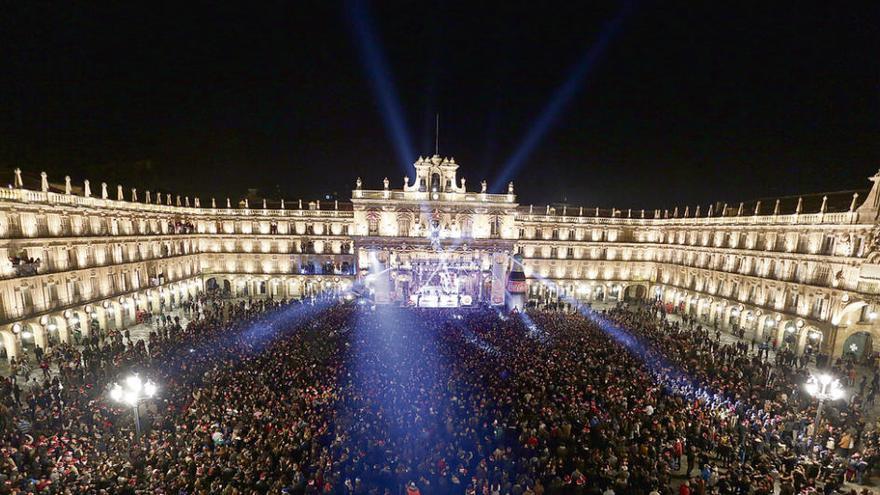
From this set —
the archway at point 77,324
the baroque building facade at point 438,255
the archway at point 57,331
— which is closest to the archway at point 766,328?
the baroque building facade at point 438,255

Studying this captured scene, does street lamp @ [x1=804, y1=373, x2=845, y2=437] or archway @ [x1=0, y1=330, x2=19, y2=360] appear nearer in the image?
street lamp @ [x1=804, y1=373, x2=845, y2=437]

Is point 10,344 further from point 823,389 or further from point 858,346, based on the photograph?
point 858,346

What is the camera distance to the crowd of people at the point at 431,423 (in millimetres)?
12078

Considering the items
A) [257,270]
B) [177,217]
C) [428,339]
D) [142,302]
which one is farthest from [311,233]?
[428,339]

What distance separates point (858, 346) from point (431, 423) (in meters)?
33.5

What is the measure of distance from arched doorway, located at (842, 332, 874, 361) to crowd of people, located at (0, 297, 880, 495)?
4346mm

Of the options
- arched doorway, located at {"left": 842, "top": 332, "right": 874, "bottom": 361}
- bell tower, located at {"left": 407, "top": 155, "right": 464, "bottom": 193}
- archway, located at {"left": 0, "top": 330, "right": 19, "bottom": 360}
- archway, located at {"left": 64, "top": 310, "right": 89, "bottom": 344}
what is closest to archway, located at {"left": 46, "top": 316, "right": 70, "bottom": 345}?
archway, located at {"left": 64, "top": 310, "right": 89, "bottom": 344}

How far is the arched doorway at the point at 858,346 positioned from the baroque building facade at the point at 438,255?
0.66 feet

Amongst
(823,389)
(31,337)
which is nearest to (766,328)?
(823,389)

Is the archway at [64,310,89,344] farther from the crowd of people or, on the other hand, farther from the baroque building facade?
the crowd of people

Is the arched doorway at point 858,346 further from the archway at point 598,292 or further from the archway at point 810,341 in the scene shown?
the archway at point 598,292

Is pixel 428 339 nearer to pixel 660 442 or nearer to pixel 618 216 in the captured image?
pixel 660 442

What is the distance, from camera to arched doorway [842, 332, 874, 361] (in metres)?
27.4

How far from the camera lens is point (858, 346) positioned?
1117 inches
